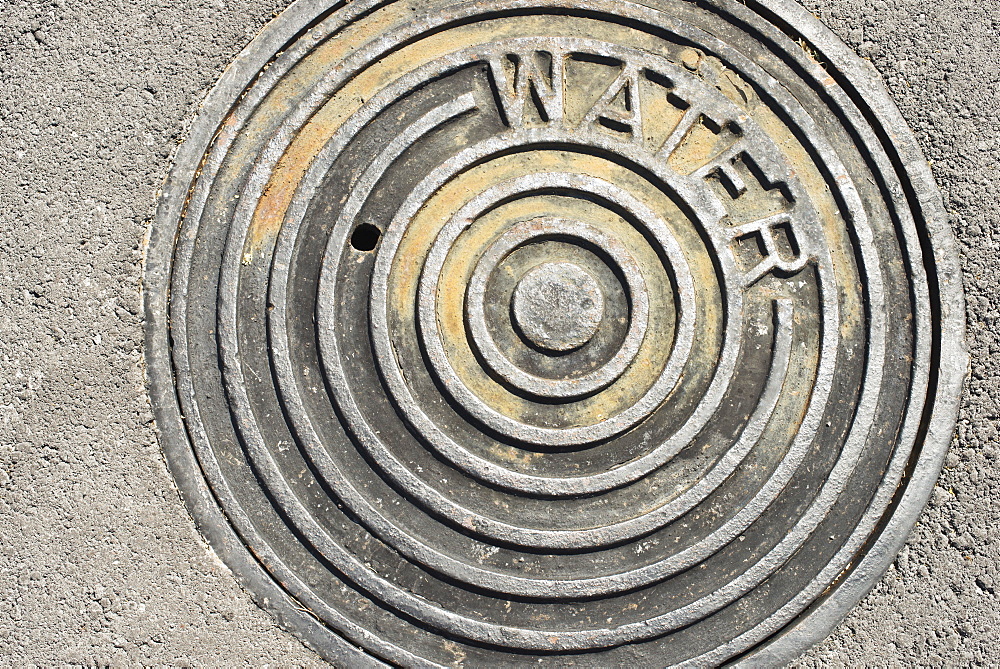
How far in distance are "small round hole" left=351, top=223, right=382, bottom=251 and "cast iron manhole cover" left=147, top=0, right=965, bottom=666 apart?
2 centimetres

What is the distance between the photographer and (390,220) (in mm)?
2537

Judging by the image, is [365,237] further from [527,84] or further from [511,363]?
[527,84]

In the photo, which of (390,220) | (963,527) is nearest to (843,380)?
(963,527)

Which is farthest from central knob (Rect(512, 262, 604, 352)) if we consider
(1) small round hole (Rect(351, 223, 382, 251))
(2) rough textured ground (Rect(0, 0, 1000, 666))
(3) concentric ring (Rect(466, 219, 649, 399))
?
(2) rough textured ground (Rect(0, 0, 1000, 666))

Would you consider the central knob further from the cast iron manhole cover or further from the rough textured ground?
the rough textured ground

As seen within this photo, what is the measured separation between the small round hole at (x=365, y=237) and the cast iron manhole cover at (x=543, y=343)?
0.02m

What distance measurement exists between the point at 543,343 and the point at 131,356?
4.91 feet

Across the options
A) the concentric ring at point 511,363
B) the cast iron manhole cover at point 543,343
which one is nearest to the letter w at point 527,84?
the cast iron manhole cover at point 543,343

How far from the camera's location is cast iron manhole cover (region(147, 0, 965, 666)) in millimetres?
2496

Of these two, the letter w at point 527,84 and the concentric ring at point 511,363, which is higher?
the letter w at point 527,84

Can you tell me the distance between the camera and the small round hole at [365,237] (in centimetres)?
256

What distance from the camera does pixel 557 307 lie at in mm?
2531

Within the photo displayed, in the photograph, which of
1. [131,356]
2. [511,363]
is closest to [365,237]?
[511,363]

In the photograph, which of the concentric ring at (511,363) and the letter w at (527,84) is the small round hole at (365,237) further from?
the letter w at (527,84)
